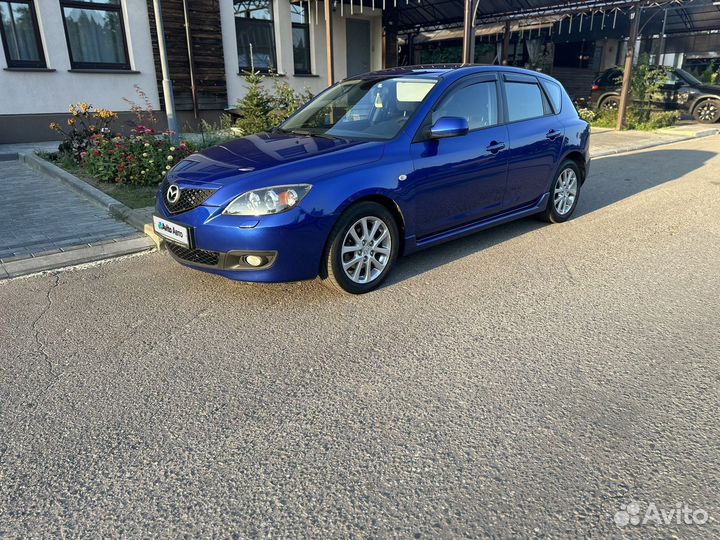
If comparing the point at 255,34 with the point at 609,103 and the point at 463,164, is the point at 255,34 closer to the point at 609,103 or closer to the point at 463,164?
the point at 463,164

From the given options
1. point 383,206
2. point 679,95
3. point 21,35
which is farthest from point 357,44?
point 383,206

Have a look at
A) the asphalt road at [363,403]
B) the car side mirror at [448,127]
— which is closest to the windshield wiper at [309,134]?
the car side mirror at [448,127]

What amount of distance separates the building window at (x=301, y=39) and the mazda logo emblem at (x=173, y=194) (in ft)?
40.2

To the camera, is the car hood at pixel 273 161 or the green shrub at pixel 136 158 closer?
the car hood at pixel 273 161

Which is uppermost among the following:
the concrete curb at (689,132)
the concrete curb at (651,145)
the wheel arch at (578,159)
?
the wheel arch at (578,159)

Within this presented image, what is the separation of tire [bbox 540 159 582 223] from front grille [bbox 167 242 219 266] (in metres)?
3.87

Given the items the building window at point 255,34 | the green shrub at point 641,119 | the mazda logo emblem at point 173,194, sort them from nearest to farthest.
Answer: the mazda logo emblem at point 173,194, the building window at point 255,34, the green shrub at point 641,119

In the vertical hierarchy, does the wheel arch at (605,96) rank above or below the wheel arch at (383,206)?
above

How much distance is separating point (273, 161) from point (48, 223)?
3425 millimetres

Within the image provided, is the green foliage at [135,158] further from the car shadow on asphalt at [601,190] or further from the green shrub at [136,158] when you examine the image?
the car shadow on asphalt at [601,190]

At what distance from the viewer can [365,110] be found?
4.90 m

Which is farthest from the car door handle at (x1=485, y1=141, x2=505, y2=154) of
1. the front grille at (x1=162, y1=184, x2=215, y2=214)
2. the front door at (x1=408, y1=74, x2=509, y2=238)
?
the front grille at (x1=162, y1=184, x2=215, y2=214)

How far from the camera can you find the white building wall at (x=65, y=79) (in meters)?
11.3

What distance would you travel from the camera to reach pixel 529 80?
575cm
